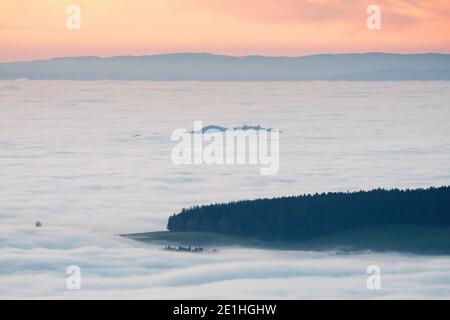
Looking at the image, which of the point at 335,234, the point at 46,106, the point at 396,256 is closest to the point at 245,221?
the point at 335,234

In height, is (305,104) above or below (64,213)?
above

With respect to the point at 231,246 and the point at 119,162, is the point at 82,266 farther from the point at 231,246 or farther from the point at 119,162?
the point at 119,162

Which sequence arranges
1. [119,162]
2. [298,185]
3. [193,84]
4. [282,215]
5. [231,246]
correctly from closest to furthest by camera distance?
1. [231,246]
2. [282,215]
3. [298,185]
4. [119,162]
5. [193,84]

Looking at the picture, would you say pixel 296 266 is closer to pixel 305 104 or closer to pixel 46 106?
pixel 305 104

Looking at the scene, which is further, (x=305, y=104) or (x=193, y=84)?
(x=193, y=84)
